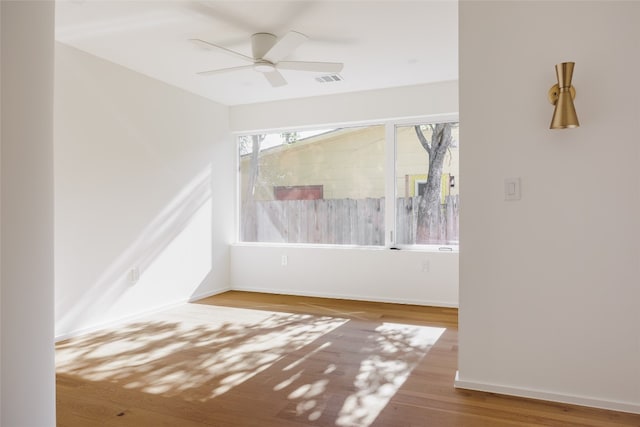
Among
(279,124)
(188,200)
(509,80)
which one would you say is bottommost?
(188,200)

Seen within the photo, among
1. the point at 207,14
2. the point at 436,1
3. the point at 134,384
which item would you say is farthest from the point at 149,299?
the point at 436,1

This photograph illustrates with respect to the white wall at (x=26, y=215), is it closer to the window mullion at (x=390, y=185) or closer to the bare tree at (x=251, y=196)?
Result: the window mullion at (x=390, y=185)

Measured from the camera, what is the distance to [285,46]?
3.20 m

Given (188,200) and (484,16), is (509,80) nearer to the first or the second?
(484,16)

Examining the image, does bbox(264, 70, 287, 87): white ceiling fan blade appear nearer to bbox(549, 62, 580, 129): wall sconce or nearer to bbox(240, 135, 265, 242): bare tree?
bbox(240, 135, 265, 242): bare tree

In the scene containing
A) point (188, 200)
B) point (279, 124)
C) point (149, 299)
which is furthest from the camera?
point (279, 124)

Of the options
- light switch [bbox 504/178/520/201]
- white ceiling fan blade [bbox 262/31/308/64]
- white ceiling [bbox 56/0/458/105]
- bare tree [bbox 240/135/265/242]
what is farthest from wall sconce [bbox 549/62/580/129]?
bare tree [bbox 240/135/265/242]

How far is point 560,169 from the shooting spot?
2381 millimetres

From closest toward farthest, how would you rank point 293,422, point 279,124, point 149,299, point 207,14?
1. point 293,422
2. point 207,14
3. point 149,299
4. point 279,124

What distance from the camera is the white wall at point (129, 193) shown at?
12.2 feet

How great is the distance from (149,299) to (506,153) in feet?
12.2

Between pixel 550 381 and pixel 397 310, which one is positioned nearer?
pixel 550 381

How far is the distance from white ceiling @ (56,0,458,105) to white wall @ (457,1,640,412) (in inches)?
32.5

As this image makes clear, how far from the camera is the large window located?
4.97 meters
